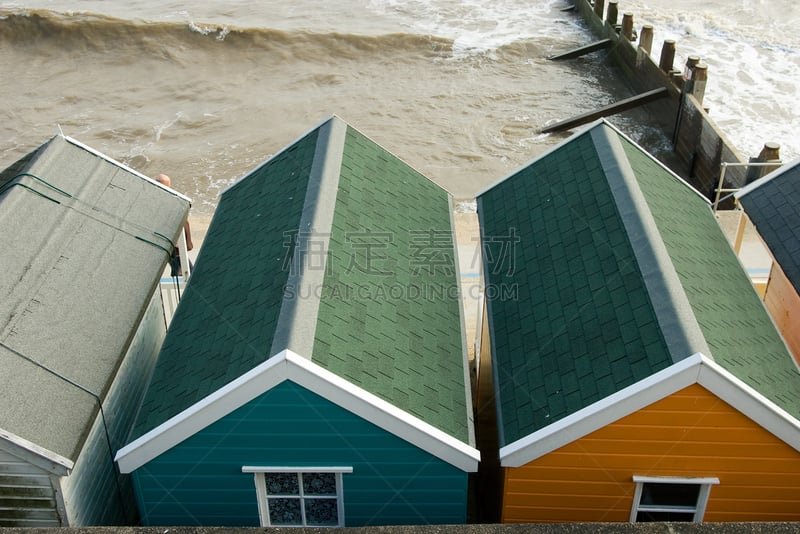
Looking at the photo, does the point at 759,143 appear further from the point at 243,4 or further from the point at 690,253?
the point at 243,4

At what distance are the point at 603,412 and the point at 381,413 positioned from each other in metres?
1.99

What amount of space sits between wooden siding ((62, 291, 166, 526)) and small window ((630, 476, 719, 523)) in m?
5.36

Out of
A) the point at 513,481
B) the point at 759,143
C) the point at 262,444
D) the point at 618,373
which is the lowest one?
the point at 759,143

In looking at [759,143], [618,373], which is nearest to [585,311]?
[618,373]

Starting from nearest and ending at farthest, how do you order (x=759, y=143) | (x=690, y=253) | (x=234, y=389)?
(x=234, y=389) → (x=690, y=253) → (x=759, y=143)

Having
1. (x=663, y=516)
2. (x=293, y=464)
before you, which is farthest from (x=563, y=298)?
(x=293, y=464)

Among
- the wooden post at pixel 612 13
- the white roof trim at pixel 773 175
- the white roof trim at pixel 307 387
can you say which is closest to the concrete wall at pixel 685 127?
the wooden post at pixel 612 13

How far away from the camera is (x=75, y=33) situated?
34.9 m

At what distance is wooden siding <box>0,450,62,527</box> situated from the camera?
7.24 meters

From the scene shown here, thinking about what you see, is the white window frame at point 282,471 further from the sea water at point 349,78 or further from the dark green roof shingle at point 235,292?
the sea water at point 349,78

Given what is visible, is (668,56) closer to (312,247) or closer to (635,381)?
(312,247)

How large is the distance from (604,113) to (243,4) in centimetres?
2137

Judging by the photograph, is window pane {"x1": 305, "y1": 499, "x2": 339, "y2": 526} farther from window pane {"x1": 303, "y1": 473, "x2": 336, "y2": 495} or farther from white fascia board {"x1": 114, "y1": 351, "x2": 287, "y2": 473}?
white fascia board {"x1": 114, "y1": 351, "x2": 287, "y2": 473}

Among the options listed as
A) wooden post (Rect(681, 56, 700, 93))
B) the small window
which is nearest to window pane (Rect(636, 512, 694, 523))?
the small window
